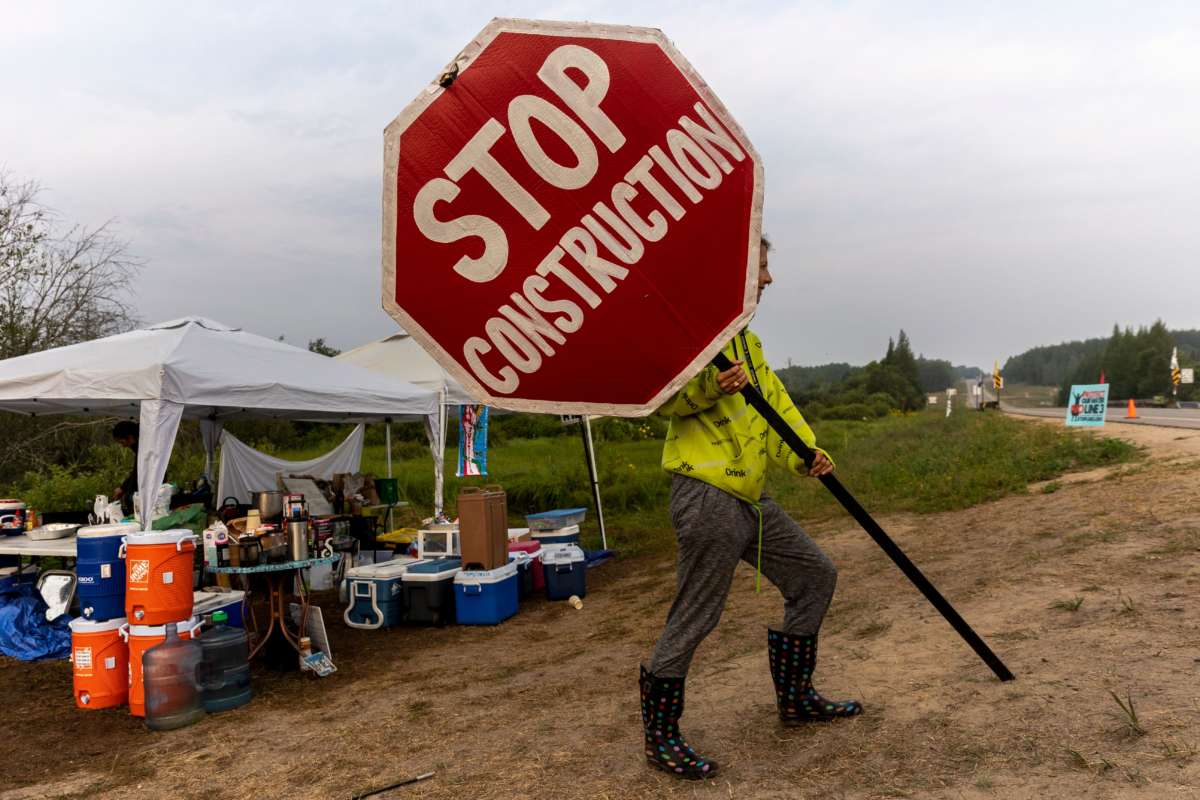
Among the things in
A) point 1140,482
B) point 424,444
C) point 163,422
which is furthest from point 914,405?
point 163,422

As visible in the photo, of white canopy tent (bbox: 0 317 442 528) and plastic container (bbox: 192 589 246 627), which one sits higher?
white canopy tent (bbox: 0 317 442 528)

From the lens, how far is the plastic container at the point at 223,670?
5.15 metres

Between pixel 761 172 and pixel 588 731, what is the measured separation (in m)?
2.79

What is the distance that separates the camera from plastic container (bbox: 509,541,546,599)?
8312mm

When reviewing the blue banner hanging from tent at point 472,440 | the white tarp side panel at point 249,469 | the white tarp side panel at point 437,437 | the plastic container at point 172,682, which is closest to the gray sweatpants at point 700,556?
the plastic container at point 172,682

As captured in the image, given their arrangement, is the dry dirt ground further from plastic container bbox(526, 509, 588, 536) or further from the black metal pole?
plastic container bbox(526, 509, 588, 536)

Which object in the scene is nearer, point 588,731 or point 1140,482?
point 588,731

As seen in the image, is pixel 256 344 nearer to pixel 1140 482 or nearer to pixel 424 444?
pixel 1140 482

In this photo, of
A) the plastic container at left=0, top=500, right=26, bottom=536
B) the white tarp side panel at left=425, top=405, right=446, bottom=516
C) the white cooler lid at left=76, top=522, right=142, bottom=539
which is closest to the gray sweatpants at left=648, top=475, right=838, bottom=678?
the white cooler lid at left=76, top=522, right=142, bottom=539

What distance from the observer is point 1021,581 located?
5.24m

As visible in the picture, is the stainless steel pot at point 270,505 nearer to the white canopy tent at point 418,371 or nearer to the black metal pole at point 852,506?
the white canopy tent at point 418,371

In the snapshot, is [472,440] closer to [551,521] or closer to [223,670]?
[551,521]

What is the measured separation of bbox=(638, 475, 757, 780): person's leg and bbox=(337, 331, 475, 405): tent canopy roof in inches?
268

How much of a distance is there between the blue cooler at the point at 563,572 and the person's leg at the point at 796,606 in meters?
4.84
